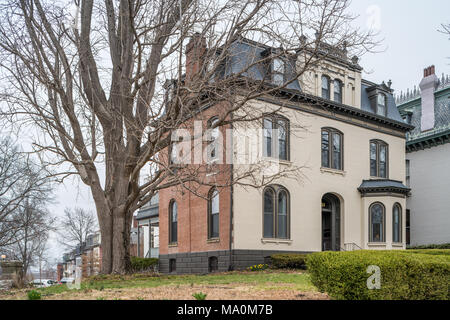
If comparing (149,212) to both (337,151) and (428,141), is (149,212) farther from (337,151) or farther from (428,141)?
(428,141)

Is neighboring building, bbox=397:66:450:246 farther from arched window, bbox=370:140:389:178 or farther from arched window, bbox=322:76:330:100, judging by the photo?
arched window, bbox=322:76:330:100

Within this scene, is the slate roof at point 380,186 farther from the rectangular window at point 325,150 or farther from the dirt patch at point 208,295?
the dirt patch at point 208,295

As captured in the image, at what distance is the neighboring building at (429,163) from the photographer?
32906mm

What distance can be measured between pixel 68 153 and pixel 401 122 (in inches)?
858

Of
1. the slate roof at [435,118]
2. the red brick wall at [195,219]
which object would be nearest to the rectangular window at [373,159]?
the slate roof at [435,118]

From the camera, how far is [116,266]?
1673cm

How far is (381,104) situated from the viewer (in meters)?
30.3

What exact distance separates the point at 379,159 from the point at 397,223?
157 inches

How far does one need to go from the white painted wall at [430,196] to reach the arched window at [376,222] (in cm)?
713

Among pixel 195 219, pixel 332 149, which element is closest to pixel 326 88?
pixel 332 149

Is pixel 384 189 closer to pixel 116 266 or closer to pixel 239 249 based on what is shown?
pixel 239 249

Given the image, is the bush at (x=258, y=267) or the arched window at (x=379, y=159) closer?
the bush at (x=258, y=267)

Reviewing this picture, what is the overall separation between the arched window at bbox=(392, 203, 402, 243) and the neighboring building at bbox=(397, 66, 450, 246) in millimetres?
5347
